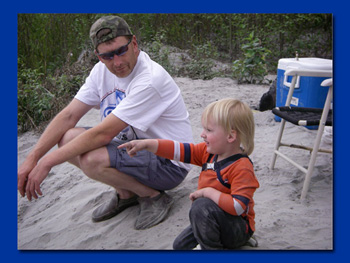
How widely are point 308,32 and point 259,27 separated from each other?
28 cm

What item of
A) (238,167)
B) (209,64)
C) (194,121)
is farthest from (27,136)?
(238,167)

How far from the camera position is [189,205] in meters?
2.23

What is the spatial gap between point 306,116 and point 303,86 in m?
0.26

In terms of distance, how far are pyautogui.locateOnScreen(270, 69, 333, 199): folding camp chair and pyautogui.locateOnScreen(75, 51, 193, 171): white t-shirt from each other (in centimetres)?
75

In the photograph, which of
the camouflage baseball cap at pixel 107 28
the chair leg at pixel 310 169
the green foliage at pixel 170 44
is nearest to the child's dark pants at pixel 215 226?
the chair leg at pixel 310 169

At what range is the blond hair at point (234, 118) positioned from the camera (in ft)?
5.17

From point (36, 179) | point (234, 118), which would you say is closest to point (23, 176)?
point (36, 179)

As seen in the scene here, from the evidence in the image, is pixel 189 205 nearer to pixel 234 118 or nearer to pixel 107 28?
pixel 234 118

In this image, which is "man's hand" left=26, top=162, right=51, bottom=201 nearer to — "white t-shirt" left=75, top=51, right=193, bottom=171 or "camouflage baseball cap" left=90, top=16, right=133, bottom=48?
"white t-shirt" left=75, top=51, right=193, bottom=171

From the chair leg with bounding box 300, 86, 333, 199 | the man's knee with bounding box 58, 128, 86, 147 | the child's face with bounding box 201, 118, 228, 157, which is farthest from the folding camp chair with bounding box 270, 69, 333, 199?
the man's knee with bounding box 58, 128, 86, 147

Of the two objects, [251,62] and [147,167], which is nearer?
[147,167]

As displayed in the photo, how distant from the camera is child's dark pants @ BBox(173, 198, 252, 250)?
1.60m

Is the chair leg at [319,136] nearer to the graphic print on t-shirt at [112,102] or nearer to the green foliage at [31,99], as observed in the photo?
the graphic print on t-shirt at [112,102]

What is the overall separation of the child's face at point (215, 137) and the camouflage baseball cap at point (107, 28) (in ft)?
2.29
